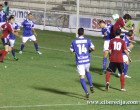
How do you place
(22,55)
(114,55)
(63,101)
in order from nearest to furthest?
(63,101) < (114,55) < (22,55)

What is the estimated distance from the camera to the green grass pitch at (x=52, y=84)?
1309 centimetres

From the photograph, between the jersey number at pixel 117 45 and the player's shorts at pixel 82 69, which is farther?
the jersey number at pixel 117 45

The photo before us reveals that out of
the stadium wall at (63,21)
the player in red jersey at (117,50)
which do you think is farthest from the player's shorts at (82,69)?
the stadium wall at (63,21)

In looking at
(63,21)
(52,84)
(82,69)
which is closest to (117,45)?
(82,69)

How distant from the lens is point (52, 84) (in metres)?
16.3

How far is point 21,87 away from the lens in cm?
1549

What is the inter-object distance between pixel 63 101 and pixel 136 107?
6.86ft

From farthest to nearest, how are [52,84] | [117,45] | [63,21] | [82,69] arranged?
[63,21] < [52,84] < [117,45] < [82,69]

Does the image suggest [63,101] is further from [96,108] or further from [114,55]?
[114,55]

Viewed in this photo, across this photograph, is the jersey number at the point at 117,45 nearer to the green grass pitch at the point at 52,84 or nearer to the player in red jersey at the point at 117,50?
the player in red jersey at the point at 117,50

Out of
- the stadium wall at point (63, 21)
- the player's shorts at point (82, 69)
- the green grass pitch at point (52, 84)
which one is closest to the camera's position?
the green grass pitch at point (52, 84)

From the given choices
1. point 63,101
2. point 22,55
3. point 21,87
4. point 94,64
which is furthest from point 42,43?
point 63,101

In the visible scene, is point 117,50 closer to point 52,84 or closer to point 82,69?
point 82,69

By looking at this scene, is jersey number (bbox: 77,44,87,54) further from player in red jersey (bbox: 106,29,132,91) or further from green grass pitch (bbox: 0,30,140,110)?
player in red jersey (bbox: 106,29,132,91)
